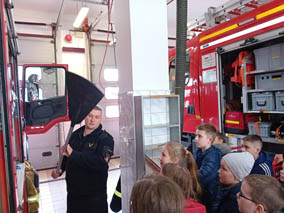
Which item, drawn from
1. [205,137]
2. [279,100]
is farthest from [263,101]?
[205,137]

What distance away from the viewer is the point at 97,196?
2510mm

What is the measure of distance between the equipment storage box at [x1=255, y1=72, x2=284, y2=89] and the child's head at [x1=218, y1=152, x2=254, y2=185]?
1630 millimetres

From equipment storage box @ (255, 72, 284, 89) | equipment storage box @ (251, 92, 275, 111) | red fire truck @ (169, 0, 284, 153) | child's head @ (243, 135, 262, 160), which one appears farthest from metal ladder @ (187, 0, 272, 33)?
child's head @ (243, 135, 262, 160)

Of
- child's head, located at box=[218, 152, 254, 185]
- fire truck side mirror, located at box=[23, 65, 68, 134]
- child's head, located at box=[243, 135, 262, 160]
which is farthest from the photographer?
fire truck side mirror, located at box=[23, 65, 68, 134]

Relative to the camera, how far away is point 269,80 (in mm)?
3584

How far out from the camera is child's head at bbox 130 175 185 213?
116 cm

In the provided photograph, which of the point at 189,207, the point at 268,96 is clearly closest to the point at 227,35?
the point at 268,96

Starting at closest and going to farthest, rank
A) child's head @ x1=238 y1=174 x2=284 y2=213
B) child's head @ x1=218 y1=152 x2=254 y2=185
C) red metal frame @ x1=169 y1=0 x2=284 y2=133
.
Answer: child's head @ x1=238 y1=174 x2=284 y2=213 < child's head @ x1=218 y1=152 x2=254 y2=185 < red metal frame @ x1=169 y1=0 x2=284 y2=133

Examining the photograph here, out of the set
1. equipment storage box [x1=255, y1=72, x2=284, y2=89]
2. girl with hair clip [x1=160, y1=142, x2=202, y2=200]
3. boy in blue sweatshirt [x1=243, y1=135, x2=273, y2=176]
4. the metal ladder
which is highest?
the metal ladder

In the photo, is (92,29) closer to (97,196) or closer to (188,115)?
(188,115)

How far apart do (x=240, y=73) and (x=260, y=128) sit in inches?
35.5

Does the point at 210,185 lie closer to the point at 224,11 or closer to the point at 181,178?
the point at 181,178

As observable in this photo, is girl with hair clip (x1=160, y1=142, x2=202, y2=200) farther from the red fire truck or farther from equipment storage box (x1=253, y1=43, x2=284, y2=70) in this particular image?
equipment storage box (x1=253, y1=43, x2=284, y2=70)

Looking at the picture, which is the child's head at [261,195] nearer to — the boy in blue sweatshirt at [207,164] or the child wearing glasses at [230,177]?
the child wearing glasses at [230,177]
